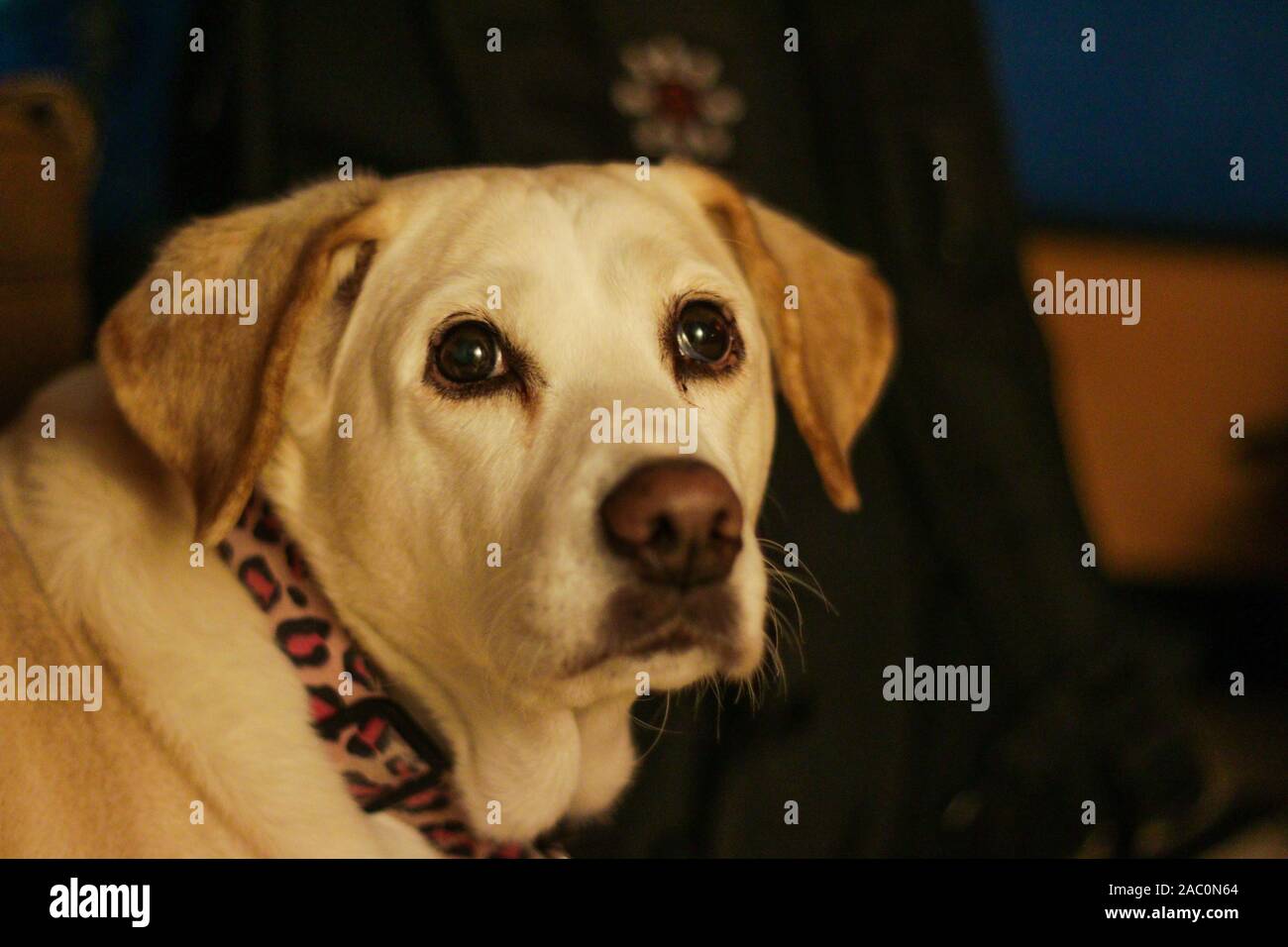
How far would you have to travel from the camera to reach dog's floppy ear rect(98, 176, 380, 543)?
1559mm

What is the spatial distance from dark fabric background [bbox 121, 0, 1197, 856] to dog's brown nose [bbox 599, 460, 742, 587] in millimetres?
849

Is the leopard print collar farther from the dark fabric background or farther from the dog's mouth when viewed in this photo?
the dark fabric background

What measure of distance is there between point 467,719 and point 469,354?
0.56 meters

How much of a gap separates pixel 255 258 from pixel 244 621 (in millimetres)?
513

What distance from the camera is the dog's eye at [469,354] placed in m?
1.58

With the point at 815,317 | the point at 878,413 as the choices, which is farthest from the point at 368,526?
the point at 878,413

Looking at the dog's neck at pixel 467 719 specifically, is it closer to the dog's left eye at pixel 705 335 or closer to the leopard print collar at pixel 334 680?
the leopard print collar at pixel 334 680

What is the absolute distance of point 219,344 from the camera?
5.25 feet

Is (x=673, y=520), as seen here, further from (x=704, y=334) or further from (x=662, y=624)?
(x=704, y=334)

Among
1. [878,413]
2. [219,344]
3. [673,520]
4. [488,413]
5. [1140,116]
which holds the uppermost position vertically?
[1140,116]

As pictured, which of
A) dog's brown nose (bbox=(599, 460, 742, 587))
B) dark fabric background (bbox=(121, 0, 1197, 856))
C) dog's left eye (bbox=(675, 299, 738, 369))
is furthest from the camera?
dark fabric background (bbox=(121, 0, 1197, 856))

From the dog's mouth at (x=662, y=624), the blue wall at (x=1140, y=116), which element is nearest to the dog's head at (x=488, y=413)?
the dog's mouth at (x=662, y=624)

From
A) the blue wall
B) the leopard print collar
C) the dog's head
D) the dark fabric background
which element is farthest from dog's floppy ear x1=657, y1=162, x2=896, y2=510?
the blue wall
